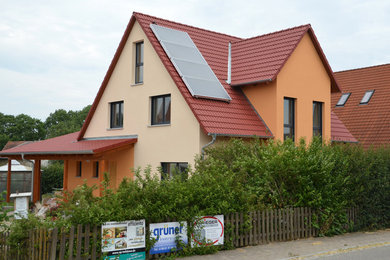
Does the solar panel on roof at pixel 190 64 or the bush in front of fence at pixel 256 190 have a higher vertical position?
the solar panel on roof at pixel 190 64

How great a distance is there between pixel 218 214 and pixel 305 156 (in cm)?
365

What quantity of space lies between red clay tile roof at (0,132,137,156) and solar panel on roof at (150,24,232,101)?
3.88 metres

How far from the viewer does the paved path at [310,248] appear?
10109 mm

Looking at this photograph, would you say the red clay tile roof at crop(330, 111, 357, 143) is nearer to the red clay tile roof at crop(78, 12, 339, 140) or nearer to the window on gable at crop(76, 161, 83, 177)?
the red clay tile roof at crop(78, 12, 339, 140)

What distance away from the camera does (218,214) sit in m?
10.7

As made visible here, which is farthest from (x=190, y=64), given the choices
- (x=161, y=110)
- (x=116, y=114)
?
(x=116, y=114)

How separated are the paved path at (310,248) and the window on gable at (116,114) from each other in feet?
37.8

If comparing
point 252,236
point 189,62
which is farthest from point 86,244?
point 189,62

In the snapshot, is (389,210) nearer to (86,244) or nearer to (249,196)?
(249,196)

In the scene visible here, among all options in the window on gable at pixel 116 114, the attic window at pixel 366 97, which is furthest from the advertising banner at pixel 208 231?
the attic window at pixel 366 97

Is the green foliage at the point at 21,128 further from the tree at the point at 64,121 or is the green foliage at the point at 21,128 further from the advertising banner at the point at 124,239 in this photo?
the advertising banner at the point at 124,239

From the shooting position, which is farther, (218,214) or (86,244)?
(218,214)

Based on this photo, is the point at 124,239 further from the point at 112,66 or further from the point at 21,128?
the point at 21,128

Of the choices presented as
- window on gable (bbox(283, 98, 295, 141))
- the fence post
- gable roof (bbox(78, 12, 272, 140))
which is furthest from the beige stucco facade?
the fence post
